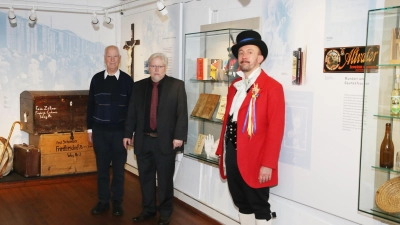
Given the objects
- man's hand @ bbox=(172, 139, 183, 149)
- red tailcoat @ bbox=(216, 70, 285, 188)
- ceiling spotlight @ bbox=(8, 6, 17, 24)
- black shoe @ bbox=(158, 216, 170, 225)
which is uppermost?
ceiling spotlight @ bbox=(8, 6, 17, 24)

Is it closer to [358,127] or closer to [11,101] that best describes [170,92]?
[358,127]

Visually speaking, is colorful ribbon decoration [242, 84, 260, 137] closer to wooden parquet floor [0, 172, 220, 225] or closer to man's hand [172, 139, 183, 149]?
man's hand [172, 139, 183, 149]

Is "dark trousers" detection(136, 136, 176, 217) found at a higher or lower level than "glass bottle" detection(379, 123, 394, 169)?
lower

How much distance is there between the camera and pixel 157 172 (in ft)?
14.8

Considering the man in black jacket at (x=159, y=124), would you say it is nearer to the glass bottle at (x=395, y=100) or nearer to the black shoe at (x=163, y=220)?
the black shoe at (x=163, y=220)

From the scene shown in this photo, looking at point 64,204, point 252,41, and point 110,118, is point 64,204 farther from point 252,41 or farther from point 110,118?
point 252,41

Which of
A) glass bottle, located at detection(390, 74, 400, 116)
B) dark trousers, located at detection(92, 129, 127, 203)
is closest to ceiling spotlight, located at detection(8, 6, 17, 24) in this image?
dark trousers, located at detection(92, 129, 127, 203)

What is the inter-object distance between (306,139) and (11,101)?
15.0 ft

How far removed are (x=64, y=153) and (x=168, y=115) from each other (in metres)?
2.50

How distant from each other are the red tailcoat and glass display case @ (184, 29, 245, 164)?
0.80 meters

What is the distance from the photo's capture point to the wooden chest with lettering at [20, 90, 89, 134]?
6109mm

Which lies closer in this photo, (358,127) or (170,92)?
(358,127)

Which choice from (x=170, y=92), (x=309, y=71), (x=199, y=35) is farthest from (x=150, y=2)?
(x=309, y=71)

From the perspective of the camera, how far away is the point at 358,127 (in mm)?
3082
